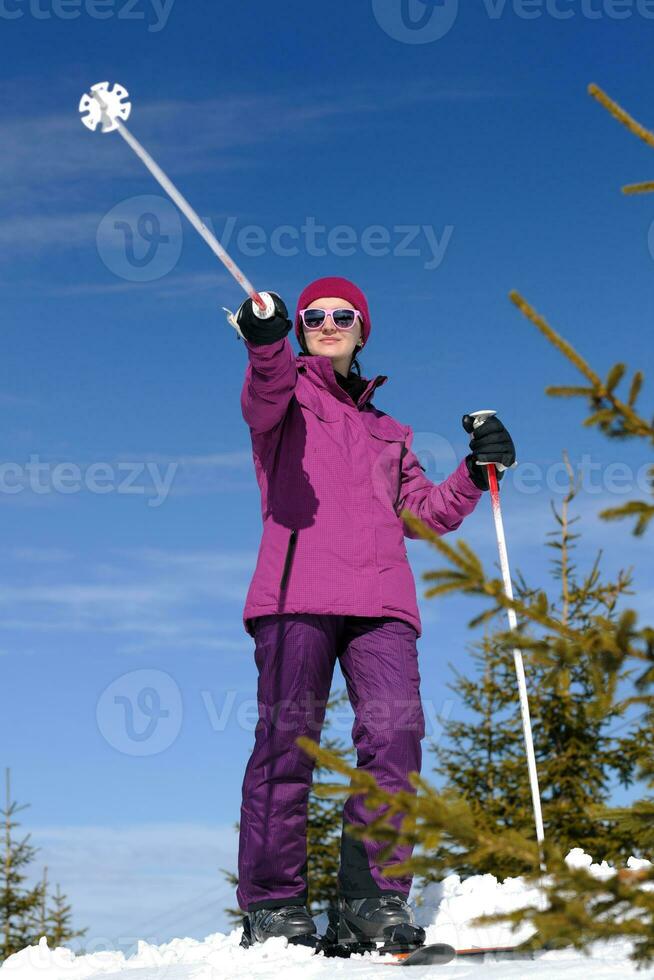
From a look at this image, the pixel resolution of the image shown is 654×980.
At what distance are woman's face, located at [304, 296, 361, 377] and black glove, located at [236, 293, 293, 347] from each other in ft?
3.72

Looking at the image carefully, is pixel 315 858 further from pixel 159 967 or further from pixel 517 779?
pixel 159 967

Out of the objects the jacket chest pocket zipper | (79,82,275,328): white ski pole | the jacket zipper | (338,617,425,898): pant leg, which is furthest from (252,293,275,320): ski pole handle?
(338,617,425,898): pant leg

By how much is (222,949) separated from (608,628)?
3.66 metres

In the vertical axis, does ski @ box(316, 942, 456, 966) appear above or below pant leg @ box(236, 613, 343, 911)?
below

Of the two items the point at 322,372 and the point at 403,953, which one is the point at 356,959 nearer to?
the point at 403,953

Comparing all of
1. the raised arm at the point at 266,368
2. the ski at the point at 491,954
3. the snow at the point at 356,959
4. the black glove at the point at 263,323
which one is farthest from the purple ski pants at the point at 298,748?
the black glove at the point at 263,323

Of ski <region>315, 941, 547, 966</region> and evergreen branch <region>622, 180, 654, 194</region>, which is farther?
ski <region>315, 941, 547, 966</region>

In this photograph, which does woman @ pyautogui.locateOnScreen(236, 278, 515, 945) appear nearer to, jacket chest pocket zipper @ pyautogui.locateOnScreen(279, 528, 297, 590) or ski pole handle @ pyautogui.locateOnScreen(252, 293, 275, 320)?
jacket chest pocket zipper @ pyautogui.locateOnScreen(279, 528, 297, 590)

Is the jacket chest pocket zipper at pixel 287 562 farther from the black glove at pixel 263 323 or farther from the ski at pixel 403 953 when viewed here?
the ski at pixel 403 953

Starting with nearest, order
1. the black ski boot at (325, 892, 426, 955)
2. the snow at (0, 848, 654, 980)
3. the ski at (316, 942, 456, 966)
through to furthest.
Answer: the snow at (0, 848, 654, 980) → the ski at (316, 942, 456, 966) → the black ski boot at (325, 892, 426, 955)

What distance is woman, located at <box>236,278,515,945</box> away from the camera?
5473mm

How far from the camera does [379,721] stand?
5539 millimetres

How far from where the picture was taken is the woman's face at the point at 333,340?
243 inches

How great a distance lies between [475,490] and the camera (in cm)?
620
